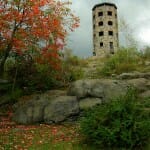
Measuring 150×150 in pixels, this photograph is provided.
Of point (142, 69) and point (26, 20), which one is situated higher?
point (26, 20)

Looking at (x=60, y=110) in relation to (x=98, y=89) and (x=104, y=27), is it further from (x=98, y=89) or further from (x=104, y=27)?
(x=104, y=27)

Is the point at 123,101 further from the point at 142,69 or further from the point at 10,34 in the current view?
the point at 142,69

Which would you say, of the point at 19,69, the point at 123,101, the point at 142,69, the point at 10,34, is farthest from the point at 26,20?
the point at 142,69

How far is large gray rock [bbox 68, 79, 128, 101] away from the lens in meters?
22.2

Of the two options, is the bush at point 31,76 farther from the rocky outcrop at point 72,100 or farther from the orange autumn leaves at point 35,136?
the orange autumn leaves at point 35,136

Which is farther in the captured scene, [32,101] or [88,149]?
[32,101]

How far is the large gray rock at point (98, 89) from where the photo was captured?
22188mm

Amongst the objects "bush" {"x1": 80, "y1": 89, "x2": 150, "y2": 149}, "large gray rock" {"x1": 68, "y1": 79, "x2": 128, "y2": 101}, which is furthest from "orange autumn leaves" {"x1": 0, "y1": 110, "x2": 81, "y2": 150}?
"large gray rock" {"x1": 68, "y1": 79, "x2": 128, "y2": 101}

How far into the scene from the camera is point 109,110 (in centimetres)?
1731

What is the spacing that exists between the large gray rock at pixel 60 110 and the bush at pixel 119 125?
372 cm

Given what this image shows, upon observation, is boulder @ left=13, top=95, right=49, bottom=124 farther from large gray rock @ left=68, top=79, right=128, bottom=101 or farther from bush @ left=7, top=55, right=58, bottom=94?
bush @ left=7, top=55, right=58, bottom=94

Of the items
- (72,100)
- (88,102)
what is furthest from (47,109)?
(88,102)

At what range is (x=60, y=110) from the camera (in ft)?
70.8

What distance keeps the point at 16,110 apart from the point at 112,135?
8.49 m
